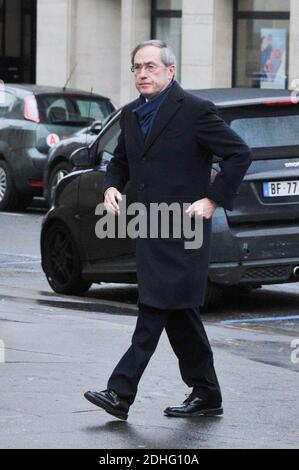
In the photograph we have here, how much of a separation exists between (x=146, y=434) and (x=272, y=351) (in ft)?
10.1

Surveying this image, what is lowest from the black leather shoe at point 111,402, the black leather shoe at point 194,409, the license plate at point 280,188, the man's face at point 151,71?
the black leather shoe at point 194,409

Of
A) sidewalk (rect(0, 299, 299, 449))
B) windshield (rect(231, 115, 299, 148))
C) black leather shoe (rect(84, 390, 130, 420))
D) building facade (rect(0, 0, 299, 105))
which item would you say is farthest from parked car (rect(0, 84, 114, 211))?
black leather shoe (rect(84, 390, 130, 420))

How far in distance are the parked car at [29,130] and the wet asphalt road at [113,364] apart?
8258 millimetres

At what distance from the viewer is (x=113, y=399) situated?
751 cm

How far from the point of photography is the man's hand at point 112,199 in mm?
Answer: 7602

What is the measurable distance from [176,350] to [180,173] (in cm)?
89

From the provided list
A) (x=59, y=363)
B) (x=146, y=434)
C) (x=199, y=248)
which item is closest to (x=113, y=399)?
(x=146, y=434)

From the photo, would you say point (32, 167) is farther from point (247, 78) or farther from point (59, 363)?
point (59, 363)

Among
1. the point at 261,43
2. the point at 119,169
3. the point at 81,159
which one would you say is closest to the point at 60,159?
the point at 81,159

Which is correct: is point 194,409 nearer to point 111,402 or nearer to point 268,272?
point 111,402

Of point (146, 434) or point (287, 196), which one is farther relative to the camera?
point (287, 196)

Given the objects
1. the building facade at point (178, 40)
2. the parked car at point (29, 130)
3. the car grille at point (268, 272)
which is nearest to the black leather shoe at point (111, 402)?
the car grille at point (268, 272)

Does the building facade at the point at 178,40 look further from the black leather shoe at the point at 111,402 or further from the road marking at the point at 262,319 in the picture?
the black leather shoe at the point at 111,402
